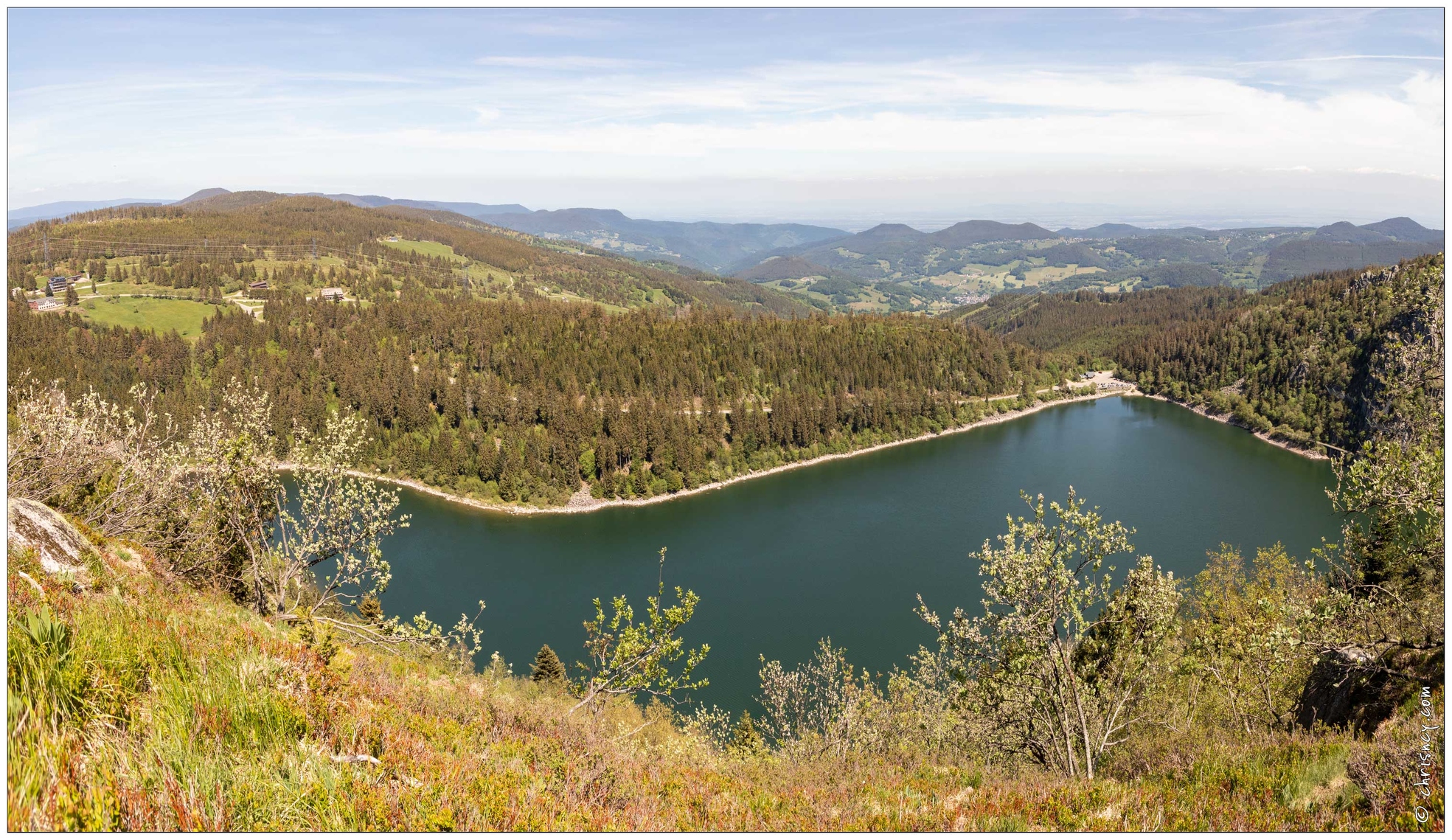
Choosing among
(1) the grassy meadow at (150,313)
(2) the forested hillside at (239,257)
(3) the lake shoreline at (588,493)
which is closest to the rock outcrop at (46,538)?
(3) the lake shoreline at (588,493)

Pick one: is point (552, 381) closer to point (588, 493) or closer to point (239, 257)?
point (588, 493)

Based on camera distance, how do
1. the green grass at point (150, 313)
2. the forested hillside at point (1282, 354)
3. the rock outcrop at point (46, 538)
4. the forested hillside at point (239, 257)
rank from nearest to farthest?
the rock outcrop at point (46, 538)
the forested hillside at point (1282, 354)
the green grass at point (150, 313)
the forested hillside at point (239, 257)

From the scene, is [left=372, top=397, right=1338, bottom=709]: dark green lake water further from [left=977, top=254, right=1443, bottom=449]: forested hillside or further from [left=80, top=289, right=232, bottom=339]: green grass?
[left=80, top=289, right=232, bottom=339]: green grass

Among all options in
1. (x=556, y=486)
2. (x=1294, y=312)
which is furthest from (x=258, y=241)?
(x=1294, y=312)

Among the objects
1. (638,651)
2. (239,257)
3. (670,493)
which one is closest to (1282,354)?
(670,493)

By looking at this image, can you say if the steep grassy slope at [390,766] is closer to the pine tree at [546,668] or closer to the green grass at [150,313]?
the pine tree at [546,668]

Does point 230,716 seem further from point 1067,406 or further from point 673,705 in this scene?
point 1067,406
